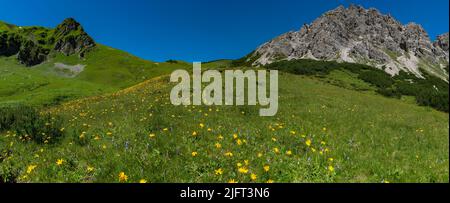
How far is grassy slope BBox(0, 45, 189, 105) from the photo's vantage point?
165ft

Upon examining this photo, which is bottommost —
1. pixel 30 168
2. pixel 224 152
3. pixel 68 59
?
pixel 30 168

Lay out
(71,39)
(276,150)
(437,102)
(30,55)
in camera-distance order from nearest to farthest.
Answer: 1. (276,150)
2. (437,102)
3. (30,55)
4. (71,39)

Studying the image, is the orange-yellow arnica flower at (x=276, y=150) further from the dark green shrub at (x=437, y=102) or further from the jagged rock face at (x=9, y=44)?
the jagged rock face at (x=9, y=44)

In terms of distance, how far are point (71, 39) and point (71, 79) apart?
74.4 m

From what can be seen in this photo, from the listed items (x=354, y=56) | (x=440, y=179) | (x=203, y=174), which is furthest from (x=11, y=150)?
(x=354, y=56)

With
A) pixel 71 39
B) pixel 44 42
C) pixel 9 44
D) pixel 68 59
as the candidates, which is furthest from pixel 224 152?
pixel 44 42

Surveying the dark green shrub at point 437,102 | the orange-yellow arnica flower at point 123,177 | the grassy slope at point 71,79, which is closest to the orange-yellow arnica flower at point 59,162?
the orange-yellow arnica flower at point 123,177

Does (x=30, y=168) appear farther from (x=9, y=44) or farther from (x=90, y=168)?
(x=9, y=44)

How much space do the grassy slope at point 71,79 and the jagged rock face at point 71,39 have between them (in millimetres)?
4605

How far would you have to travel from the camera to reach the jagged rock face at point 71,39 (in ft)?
468

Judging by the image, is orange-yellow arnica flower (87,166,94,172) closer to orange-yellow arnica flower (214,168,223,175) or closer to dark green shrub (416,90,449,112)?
orange-yellow arnica flower (214,168,223,175)

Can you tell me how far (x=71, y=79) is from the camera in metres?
82.1

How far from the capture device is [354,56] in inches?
6644

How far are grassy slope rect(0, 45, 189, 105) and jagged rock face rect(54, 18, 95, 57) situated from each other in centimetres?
461
